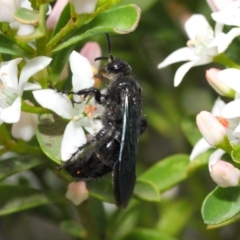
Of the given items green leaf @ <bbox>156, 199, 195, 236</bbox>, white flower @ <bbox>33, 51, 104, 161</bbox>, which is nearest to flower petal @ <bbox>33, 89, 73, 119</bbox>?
white flower @ <bbox>33, 51, 104, 161</bbox>

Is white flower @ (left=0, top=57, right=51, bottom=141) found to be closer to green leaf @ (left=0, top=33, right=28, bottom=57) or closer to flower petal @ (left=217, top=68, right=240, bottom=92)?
green leaf @ (left=0, top=33, right=28, bottom=57)

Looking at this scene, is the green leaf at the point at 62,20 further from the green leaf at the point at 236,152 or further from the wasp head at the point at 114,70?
the green leaf at the point at 236,152

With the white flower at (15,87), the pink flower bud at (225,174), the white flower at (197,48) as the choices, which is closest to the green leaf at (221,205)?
the pink flower bud at (225,174)

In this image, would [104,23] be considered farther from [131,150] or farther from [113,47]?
[113,47]

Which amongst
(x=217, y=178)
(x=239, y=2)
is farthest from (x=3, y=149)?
(x=239, y=2)

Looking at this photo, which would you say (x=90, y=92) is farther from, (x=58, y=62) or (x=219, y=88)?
(x=219, y=88)

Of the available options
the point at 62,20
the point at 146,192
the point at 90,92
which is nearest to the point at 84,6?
the point at 62,20
